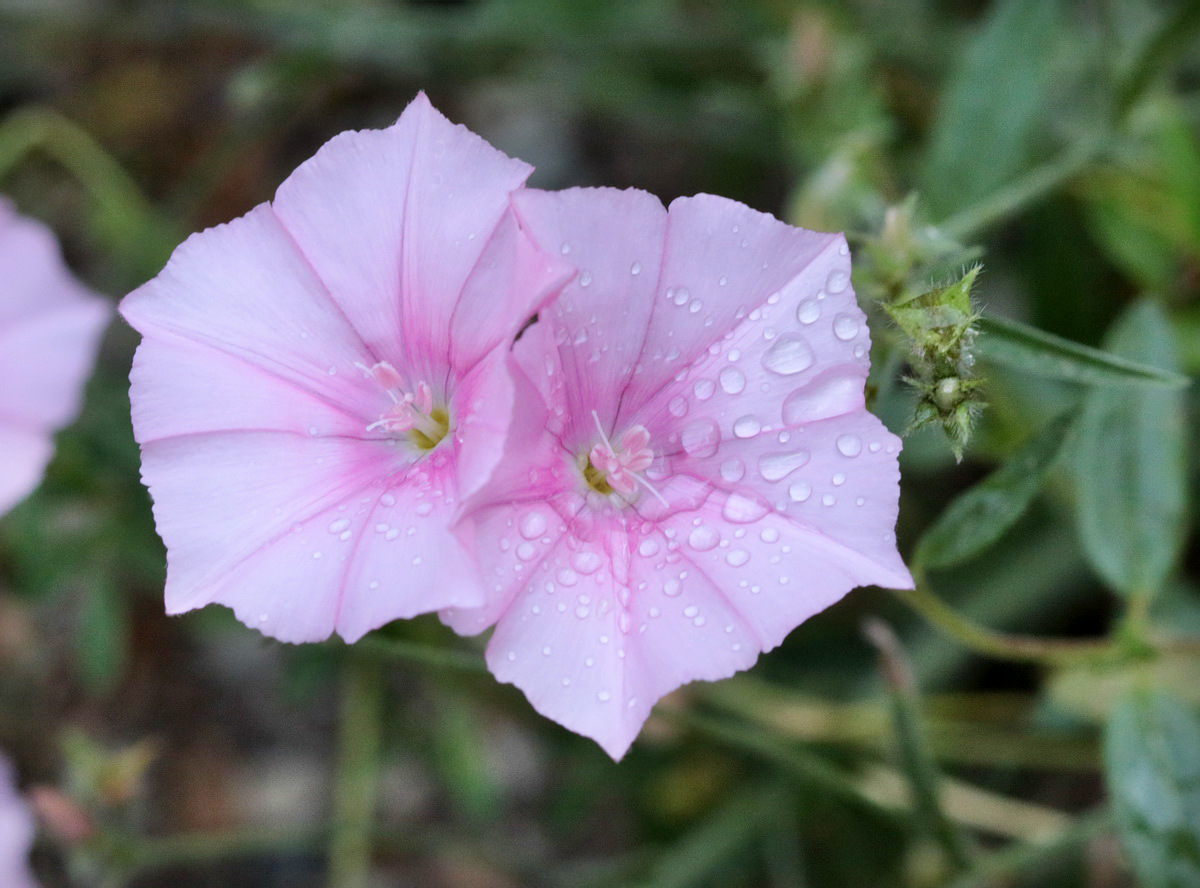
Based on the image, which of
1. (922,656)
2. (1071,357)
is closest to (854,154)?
(1071,357)

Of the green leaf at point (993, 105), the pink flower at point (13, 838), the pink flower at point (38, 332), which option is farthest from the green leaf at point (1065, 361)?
the pink flower at point (13, 838)

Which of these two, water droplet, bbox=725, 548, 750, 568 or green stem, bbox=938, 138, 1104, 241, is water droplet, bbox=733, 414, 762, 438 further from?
green stem, bbox=938, 138, 1104, 241

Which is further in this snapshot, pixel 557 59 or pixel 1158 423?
pixel 557 59

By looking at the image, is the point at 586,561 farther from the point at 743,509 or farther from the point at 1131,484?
the point at 1131,484

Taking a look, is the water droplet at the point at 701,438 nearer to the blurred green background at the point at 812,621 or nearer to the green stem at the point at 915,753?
the blurred green background at the point at 812,621

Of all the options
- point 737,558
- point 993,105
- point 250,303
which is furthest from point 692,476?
point 993,105

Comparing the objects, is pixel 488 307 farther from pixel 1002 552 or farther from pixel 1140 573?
pixel 1002 552
